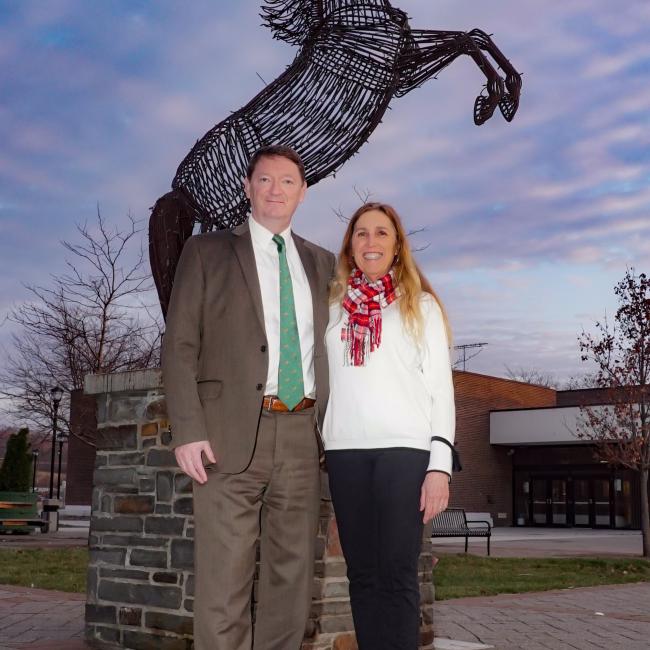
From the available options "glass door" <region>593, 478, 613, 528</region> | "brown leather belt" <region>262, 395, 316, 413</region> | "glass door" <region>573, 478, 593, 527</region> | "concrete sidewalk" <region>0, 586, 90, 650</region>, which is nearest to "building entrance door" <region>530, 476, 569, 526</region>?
"glass door" <region>573, 478, 593, 527</region>

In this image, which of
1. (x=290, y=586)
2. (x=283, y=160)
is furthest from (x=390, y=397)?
(x=283, y=160)

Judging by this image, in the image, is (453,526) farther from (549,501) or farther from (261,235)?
(549,501)

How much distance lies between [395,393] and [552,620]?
521 centimetres

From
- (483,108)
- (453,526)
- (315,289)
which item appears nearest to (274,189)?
(315,289)

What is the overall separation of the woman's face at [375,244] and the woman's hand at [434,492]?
814mm

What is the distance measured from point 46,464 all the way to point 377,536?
4023 inches

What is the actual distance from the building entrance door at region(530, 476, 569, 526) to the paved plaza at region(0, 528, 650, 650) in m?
26.1

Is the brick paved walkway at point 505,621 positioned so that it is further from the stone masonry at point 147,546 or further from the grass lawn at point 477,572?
the grass lawn at point 477,572

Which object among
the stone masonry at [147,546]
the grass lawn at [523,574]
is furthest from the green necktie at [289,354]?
the grass lawn at [523,574]

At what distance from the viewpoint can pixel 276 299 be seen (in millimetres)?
3350

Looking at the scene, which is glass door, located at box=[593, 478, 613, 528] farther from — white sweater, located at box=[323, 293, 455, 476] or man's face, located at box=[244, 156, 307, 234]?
man's face, located at box=[244, 156, 307, 234]

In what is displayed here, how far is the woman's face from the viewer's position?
3457 millimetres

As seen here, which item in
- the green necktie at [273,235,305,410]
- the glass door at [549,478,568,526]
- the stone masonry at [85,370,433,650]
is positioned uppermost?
the green necktie at [273,235,305,410]

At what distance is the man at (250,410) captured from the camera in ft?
10.3
